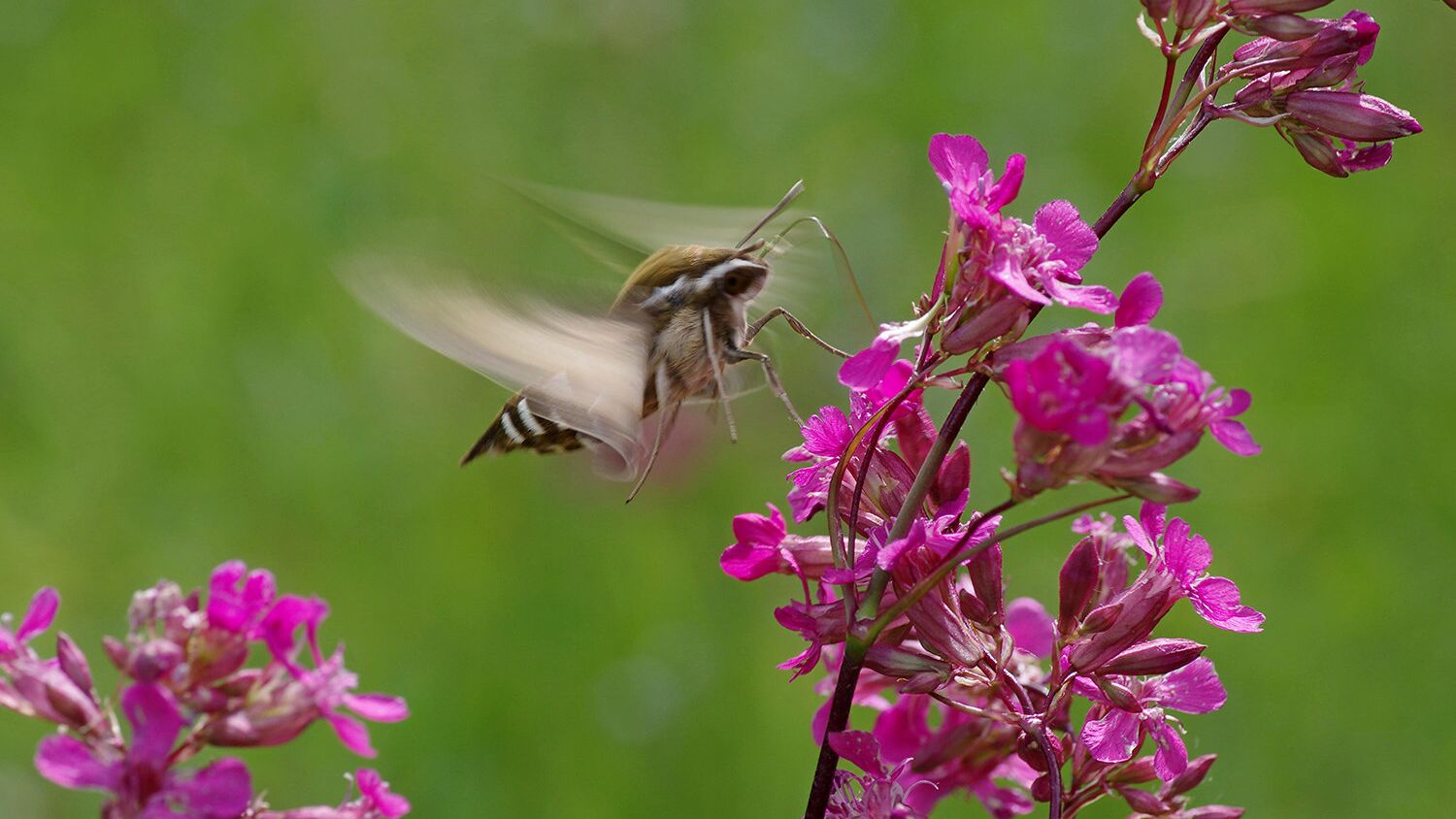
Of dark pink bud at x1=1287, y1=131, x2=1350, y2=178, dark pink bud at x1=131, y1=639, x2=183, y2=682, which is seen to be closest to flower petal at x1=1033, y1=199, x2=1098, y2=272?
dark pink bud at x1=1287, y1=131, x2=1350, y2=178

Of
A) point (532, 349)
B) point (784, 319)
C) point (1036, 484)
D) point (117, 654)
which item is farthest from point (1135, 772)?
point (117, 654)

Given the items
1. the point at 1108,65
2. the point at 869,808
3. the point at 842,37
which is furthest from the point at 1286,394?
the point at 869,808

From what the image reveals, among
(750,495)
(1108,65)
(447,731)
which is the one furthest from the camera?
(1108,65)

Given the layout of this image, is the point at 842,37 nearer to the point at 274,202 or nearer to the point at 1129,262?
the point at 1129,262

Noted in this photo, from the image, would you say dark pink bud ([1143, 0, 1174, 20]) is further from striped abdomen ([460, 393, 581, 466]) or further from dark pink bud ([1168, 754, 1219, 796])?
striped abdomen ([460, 393, 581, 466])

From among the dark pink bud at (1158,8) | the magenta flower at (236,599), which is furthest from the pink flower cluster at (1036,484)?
the magenta flower at (236,599)

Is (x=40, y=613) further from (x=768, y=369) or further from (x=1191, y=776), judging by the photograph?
(x=1191, y=776)
